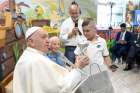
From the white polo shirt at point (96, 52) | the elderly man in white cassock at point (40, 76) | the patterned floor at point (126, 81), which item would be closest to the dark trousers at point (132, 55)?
the patterned floor at point (126, 81)

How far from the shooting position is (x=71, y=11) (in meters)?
4.21

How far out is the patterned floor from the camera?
5711mm

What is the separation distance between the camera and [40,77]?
88.0 inches

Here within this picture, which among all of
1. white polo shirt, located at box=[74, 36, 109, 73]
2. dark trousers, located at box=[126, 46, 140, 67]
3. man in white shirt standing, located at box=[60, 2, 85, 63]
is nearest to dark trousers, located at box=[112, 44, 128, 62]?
dark trousers, located at box=[126, 46, 140, 67]

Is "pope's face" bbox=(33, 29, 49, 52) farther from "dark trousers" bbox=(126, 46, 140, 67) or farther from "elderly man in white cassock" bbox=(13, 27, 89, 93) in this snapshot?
"dark trousers" bbox=(126, 46, 140, 67)

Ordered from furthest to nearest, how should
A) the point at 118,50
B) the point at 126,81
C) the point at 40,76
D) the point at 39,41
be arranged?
the point at 118,50, the point at 126,81, the point at 39,41, the point at 40,76

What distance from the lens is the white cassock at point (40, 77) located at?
7.34 ft

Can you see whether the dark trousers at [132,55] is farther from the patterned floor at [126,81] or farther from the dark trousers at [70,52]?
the dark trousers at [70,52]

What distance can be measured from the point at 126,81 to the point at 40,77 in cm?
449

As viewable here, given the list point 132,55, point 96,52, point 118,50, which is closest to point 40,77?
point 96,52

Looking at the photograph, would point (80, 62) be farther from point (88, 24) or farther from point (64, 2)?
point (64, 2)

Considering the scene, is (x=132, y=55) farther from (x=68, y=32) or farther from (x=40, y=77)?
(x=40, y=77)

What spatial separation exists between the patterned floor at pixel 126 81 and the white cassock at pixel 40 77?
3.36 meters

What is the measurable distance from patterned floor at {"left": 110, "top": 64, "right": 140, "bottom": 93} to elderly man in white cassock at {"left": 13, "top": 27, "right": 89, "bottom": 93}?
333cm
